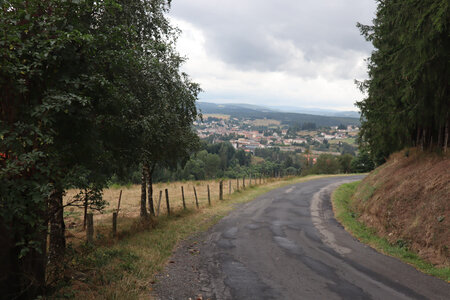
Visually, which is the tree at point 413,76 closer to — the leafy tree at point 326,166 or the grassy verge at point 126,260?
the grassy verge at point 126,260

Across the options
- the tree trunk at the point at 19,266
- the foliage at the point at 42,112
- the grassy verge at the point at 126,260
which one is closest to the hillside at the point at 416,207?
the grassy verge at the point at 126,260

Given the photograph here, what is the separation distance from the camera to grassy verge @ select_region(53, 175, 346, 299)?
6047mm

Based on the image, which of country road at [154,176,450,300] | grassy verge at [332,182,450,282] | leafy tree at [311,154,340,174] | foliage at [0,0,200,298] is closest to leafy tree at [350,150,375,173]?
leafy tree at [311,154,340,174]

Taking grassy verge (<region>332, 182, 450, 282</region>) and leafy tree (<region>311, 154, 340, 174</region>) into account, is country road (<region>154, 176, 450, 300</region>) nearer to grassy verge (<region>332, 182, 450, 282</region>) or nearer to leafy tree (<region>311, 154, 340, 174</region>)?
grassy verge (<region>332, 182, 450, 282</region>)

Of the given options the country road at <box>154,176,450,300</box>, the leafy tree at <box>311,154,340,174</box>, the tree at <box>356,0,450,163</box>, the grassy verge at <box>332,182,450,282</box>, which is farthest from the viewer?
the leafy tree at <box>311,154,340,174</box>

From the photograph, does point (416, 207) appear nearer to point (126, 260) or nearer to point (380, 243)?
point (380, 243)

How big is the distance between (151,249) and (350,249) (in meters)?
7.06

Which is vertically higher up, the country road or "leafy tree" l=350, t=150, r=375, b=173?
the country road

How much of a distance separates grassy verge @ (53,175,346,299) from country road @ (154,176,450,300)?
1.64 feet

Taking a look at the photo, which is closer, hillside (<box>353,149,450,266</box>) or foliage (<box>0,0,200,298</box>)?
foliage (<box>0,0,200,298</box>)

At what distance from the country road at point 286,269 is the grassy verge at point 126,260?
1.64ft

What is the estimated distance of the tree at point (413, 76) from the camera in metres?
9.71

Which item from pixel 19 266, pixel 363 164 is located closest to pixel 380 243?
pixel 19 266

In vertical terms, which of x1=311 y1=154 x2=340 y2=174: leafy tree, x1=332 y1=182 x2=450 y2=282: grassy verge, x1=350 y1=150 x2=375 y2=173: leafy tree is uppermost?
x1=332 y1=182 x2=450 y2=282: grassy verge
